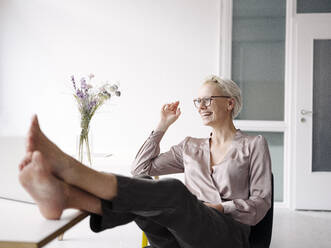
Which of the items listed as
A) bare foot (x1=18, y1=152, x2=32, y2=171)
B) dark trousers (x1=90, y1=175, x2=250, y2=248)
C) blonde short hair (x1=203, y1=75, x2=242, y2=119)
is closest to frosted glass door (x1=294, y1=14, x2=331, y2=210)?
blonde short hair (x1=203, y1=75, x2=242, y2=119)

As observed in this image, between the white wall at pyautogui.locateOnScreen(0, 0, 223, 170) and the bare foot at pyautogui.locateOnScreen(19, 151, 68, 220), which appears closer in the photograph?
the bare foot at pyautogui.locateOnScreen(19, 151, 68, 220)

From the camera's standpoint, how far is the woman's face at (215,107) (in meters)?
2.02

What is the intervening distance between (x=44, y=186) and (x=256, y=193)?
1046 millimetres

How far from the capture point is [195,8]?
4.11 meters

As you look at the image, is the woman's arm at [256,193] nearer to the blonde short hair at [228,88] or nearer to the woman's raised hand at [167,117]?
the blonde short hair at [228,88]

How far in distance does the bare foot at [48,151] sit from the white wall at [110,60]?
9.92 ft

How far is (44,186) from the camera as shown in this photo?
3.28ft

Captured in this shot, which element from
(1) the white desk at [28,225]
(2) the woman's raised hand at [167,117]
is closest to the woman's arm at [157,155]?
(2) the woman's raised hand at [167,117]

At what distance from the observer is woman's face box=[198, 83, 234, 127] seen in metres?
2.02

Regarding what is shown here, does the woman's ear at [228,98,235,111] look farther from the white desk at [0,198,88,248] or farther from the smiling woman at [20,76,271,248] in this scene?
the white desk at [0,198,88,248]

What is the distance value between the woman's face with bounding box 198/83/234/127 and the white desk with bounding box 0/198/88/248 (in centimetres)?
105

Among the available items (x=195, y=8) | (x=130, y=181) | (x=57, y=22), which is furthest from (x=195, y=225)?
(x=57, y=22)

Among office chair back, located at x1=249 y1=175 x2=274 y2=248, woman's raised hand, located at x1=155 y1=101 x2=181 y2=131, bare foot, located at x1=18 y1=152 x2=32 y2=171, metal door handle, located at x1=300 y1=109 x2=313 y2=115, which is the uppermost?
metal door handle, located at x1=300 y1=109 x2=313 y2=115

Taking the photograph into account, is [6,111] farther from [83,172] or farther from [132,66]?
[83,172]
